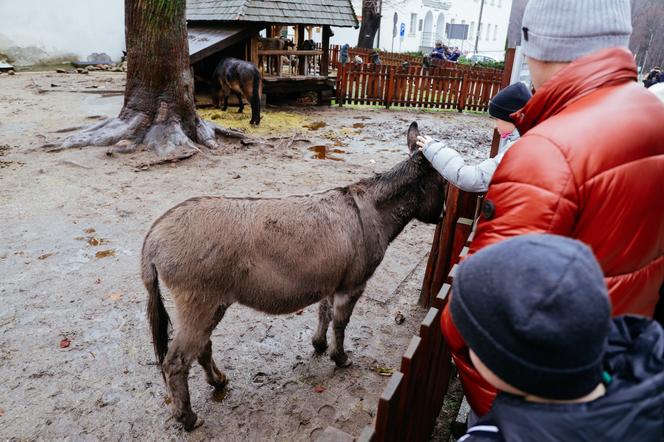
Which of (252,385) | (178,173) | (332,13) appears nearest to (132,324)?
(252,385)

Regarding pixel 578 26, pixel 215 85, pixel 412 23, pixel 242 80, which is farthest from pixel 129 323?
pixel 412 23

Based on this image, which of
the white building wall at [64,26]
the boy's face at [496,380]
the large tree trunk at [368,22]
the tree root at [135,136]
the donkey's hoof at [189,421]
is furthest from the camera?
the large tree trunk at [368,22]

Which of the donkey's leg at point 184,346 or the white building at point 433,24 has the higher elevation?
the white building at point 433,24

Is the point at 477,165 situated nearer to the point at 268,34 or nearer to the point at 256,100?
the point at 256,100

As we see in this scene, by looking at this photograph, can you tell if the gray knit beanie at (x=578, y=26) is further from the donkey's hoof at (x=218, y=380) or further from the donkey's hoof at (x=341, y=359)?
the donkey's hoof at (x=218, y=380)

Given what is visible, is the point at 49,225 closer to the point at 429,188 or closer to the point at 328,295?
the point at 328,295

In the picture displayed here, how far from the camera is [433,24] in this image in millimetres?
49531

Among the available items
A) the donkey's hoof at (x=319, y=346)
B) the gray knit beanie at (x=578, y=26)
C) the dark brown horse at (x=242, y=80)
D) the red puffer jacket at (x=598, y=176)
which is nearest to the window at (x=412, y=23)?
the dark brown horse at (x=242, y=80)

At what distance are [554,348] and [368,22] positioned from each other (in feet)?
101

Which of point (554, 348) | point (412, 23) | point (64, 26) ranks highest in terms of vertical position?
point (412, 23)

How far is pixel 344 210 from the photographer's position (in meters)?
3.27

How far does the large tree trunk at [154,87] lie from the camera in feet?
26.5

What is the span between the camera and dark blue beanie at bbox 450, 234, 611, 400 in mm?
985

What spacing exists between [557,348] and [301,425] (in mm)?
2430
